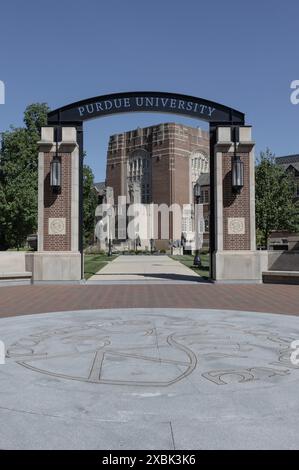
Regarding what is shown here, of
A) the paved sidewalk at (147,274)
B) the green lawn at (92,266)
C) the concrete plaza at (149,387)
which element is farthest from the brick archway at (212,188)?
the concrete plaza at (149,387)

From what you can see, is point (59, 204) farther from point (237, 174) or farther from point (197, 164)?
point (197, 164)

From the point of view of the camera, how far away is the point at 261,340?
6.92m

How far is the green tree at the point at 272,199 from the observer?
125ft

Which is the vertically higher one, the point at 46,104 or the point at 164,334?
the point at 46,104

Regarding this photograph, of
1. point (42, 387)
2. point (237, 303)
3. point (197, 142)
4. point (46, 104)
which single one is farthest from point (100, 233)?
point (42, 387)

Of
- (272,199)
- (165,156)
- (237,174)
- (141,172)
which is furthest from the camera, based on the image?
(141,172)

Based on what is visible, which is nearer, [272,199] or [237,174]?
[237,174]

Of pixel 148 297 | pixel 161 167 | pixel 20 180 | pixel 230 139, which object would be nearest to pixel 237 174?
pixel 230 139

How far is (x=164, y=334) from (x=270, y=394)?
3119 millimetres

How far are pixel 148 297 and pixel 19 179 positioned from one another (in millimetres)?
30648

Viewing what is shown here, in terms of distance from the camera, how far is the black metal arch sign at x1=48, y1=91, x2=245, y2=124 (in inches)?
702

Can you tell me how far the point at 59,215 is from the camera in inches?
681

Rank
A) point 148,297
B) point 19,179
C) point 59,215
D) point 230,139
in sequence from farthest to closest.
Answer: point 19,179
point 230,139
point 59,215
point 148,297
